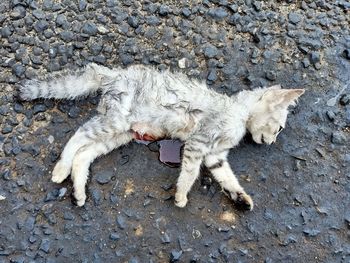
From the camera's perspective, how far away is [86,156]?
205 inches

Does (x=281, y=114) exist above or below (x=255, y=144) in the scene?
above

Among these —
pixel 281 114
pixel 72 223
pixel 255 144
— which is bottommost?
pixel 72 223

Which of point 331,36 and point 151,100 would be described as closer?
point 151,100

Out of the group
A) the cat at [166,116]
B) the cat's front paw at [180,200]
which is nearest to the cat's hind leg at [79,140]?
the cat at [166,116]

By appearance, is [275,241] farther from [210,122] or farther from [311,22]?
[311,22]

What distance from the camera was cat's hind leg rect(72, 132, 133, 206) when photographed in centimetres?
508

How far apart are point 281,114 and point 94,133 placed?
171 centimetres

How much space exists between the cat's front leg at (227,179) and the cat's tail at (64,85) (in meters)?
1.23

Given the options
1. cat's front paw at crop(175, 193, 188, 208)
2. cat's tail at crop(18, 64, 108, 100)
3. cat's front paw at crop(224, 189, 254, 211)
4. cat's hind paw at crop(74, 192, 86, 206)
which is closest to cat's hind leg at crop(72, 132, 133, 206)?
cat's hind paw at crop(74, 192, 86, 206)

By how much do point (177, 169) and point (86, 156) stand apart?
2.71 feet

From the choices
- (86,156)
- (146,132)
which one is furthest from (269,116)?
(86,156)

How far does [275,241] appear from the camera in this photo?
515 cm

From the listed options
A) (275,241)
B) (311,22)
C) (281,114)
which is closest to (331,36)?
(311,22)

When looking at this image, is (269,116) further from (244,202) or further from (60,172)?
(60,172)
